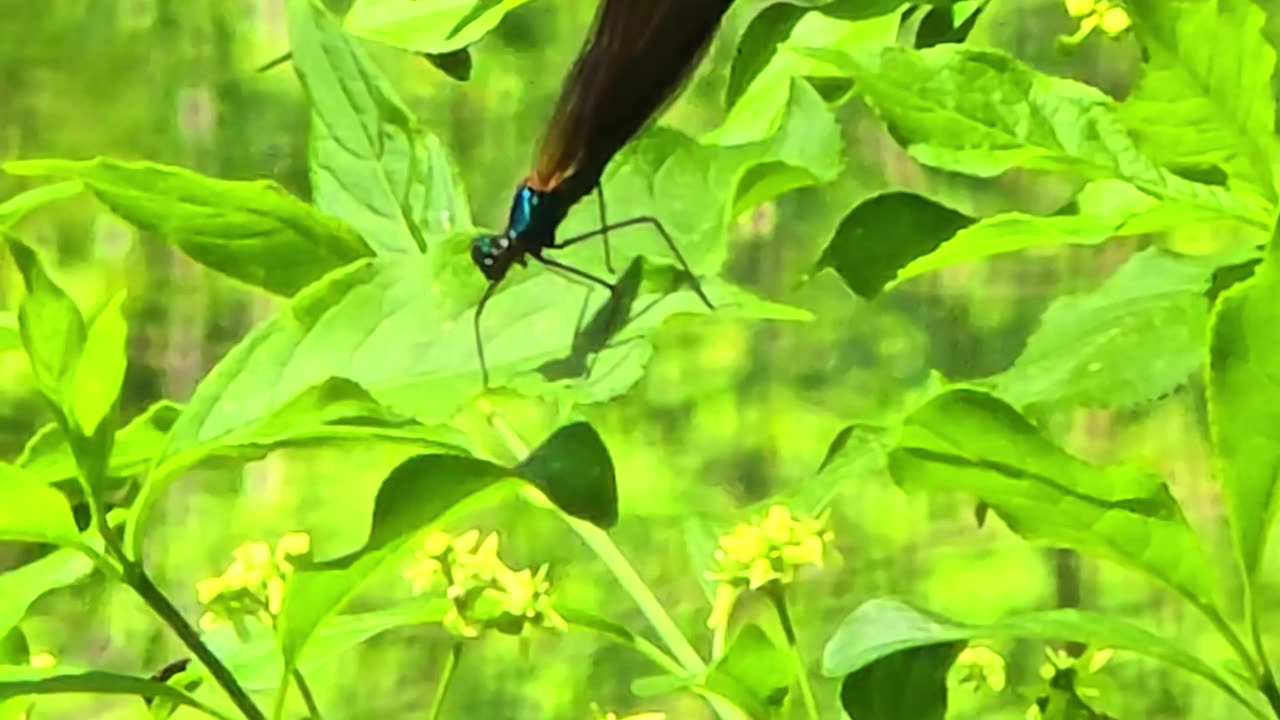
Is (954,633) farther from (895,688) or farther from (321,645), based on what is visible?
(321,645)

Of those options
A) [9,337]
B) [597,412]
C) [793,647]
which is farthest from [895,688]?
[597,412]

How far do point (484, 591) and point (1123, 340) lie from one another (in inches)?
7.5

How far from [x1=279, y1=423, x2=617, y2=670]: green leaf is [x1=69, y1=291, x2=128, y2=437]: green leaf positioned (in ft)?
0.25

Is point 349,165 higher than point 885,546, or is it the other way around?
point 349,165

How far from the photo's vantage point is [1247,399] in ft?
1.01

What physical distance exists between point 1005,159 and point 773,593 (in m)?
0.15

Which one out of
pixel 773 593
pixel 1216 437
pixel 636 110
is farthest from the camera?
pixel 636 110

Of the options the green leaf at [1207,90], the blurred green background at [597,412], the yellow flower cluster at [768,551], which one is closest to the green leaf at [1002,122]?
the green leaf at [1207,90]

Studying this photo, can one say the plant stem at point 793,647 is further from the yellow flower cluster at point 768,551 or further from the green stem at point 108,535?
the green stem at point 108,535

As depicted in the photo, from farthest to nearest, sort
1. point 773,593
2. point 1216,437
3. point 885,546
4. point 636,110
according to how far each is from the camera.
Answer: point 885,546 → point 636,110 → point 773,593 → point 1216,437

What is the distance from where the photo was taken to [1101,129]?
0.36 m

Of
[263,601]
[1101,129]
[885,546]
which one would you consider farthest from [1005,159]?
[885,546]

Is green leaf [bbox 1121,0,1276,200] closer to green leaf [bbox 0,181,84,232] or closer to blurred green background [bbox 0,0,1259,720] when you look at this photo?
green leaf [bbox 0,181,84,232]

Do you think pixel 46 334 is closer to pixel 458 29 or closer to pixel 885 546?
pixel 458 29
